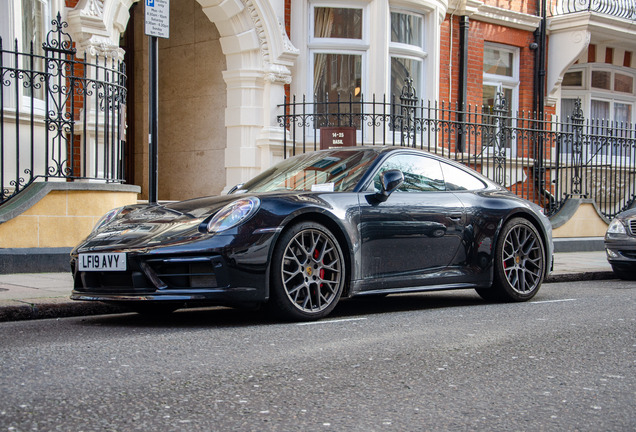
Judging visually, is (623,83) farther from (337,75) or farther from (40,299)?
(40,299)

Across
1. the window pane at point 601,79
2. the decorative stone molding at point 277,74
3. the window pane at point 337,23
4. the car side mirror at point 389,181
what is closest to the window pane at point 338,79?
the window pane at point 337,23

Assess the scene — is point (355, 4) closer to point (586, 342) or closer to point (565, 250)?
point (565, 250)

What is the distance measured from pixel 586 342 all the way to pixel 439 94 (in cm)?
1226

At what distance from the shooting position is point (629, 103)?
73.2 feet

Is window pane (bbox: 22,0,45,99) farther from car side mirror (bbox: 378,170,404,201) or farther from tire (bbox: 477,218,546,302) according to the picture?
tire (bbox: 477,218,546,302)

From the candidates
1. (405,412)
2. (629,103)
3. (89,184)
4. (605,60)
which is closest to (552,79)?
(605,60)

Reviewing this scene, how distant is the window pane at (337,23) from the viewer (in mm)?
14837

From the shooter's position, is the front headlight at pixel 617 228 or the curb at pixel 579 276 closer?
the curb at pixel 579 276

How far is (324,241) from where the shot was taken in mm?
6270

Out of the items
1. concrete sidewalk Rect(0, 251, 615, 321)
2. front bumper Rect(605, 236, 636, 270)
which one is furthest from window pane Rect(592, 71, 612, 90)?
concrete sidewalk Rect(0, 251, 615, 321)

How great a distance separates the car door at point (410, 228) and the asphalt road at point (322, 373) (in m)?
0.38

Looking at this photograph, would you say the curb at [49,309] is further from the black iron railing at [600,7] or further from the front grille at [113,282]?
the black iron railing at [600,7]

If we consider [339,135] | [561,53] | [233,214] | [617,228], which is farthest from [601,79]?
[233,214]

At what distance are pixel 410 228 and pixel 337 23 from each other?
878 cm
